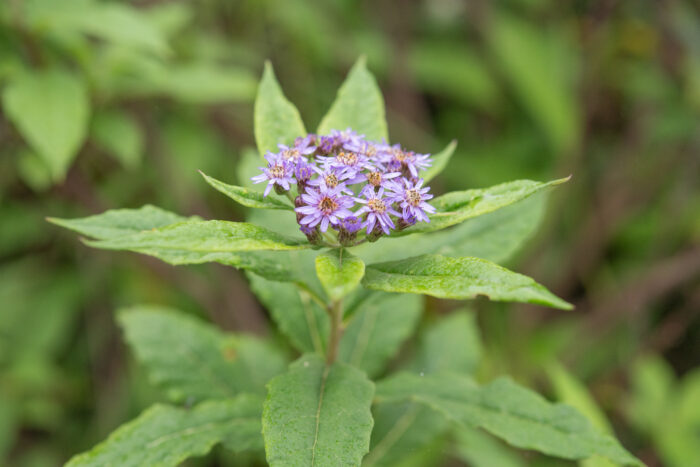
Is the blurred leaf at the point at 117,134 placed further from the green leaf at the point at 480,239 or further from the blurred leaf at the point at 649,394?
the blurred leaf at the point at 649,394

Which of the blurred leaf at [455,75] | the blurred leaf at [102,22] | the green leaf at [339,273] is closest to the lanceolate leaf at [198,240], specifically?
the green leaf at [339,273]

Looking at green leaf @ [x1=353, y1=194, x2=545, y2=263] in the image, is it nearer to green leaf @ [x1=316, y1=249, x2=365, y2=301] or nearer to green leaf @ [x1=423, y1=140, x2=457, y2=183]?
green leaf @ [x1=423, y1=140, x2=457, y2=183]

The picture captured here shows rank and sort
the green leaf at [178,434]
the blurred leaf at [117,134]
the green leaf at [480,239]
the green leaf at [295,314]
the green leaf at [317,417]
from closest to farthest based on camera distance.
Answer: the green leaf at [317,417] < the green leaf at [178,434] < the green leaf at [480,239] < the green leaf at [295,314] < the blurred leaf at [117,134]

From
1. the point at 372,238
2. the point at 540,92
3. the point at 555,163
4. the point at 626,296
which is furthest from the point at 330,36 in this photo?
the point at 372,238

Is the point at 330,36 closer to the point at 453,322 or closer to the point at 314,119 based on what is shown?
the point at 314,119


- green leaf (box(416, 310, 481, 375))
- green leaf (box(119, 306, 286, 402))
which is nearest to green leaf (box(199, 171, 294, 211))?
green leaf (box(119, 306, 286, 402))

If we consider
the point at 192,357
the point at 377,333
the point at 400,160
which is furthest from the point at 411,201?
the point at 192,357

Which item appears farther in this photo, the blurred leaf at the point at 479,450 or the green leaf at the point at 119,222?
the blurred leaf at the point at 479,450
